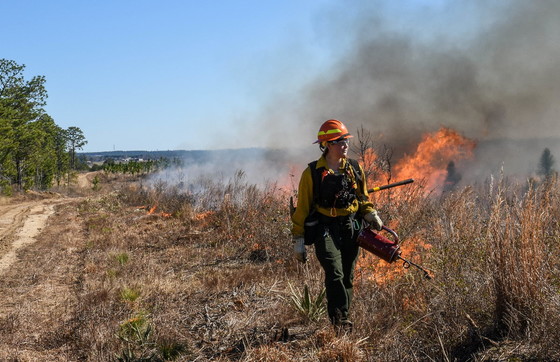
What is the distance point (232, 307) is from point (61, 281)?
4.01 metres

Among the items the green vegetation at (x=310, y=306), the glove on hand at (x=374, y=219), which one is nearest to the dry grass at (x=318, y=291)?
the green vegetation at (x=310, y=306)

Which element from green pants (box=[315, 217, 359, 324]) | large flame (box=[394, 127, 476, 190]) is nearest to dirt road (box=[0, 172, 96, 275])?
green pants (box=[315, 217, 359, 324])

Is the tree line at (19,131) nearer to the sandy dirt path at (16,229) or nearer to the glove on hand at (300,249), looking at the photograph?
the sandy dirt path at (16,229)

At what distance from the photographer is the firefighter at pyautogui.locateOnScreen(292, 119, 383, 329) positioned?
4.08 m

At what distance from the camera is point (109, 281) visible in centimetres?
683

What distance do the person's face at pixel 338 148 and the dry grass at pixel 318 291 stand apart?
127 centimetres

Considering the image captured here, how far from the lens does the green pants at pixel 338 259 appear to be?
4.06m

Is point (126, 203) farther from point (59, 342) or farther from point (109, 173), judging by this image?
point (109, 173)

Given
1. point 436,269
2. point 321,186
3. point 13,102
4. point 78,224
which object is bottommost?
point 78,224

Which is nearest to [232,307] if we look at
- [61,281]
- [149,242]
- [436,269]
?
[436,269]

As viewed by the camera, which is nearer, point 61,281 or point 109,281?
point 109,281

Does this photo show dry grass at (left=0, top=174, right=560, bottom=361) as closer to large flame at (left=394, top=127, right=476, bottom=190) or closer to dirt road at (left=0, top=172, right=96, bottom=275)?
dirt road at (left=0, top=172, right=96, bottom=275)

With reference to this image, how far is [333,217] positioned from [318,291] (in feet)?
3.90

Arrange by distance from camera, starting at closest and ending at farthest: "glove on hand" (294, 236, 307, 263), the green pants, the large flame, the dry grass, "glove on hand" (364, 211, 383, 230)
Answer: the dry grass → the green pants → "glove on hand" (294, 236, 307, 263) → "glove on hand" (364, 211, 383, 230) → the large flame
